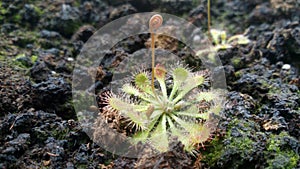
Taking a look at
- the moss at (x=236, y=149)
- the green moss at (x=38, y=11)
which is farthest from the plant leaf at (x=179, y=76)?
the green moss at (x=38, y=11)

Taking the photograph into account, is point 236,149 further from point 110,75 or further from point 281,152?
point 110,75

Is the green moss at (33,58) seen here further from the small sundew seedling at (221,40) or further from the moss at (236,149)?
the moss at (236,149)

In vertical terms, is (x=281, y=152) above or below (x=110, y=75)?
below

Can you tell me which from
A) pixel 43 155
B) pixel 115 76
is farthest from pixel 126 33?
pixel 43 155

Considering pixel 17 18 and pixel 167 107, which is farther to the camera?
→ pixel 17 18

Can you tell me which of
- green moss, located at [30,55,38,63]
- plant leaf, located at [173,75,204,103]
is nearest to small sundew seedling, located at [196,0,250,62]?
plant leaf, located at [173,75,204,103]

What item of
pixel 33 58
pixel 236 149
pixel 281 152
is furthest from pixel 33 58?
pixel 281 152

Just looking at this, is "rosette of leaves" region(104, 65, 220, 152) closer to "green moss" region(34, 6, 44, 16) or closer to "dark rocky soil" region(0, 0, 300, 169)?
"dark rocky soil" region(0, 0, 300, 169)
